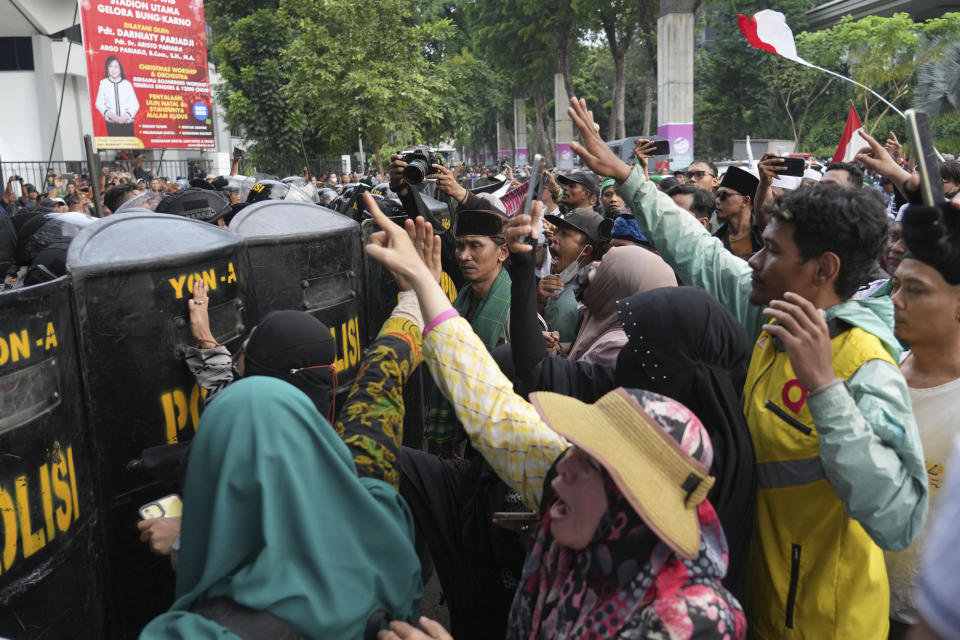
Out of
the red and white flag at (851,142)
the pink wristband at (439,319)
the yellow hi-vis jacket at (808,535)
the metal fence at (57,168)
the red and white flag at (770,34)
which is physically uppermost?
the red and white flag at (770,34)

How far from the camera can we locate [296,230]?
3.65 meters

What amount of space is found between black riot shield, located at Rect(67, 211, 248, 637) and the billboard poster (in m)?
9.75

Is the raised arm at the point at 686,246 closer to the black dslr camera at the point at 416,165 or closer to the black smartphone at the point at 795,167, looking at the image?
the black dslr camera at the point at 416,165

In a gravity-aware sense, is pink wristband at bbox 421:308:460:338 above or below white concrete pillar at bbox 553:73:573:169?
below

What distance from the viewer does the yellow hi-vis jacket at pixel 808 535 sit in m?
1.89

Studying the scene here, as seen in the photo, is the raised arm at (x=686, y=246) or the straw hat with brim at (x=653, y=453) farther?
the raised arm at (x=686, y=246)

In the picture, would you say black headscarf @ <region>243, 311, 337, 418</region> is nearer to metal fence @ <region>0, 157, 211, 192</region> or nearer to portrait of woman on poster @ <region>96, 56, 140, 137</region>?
portrait of woman on poster @ <region>96, 56, 140, 137</region>

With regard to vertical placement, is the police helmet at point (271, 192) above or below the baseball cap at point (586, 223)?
above

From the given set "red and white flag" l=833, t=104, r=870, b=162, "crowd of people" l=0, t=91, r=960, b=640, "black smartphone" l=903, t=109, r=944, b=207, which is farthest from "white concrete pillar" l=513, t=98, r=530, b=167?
"black smartphone" l=903, t=109, r=944, b=207

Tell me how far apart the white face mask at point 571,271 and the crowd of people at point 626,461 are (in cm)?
157

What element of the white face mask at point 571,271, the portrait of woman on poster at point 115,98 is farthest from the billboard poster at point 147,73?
the white face mask at point 571,271

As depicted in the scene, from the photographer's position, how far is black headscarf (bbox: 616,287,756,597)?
1835mm

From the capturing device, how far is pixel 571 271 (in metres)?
4.48

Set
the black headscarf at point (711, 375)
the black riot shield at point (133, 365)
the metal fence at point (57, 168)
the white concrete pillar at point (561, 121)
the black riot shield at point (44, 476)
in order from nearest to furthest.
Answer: the black headscarf at point (711, 375) < the black riot shield at point (44, 476) < the black riot shield at point (133, 365) < the metal fence at point (57, 168) < the white concrete pillar at point (561, 121)
